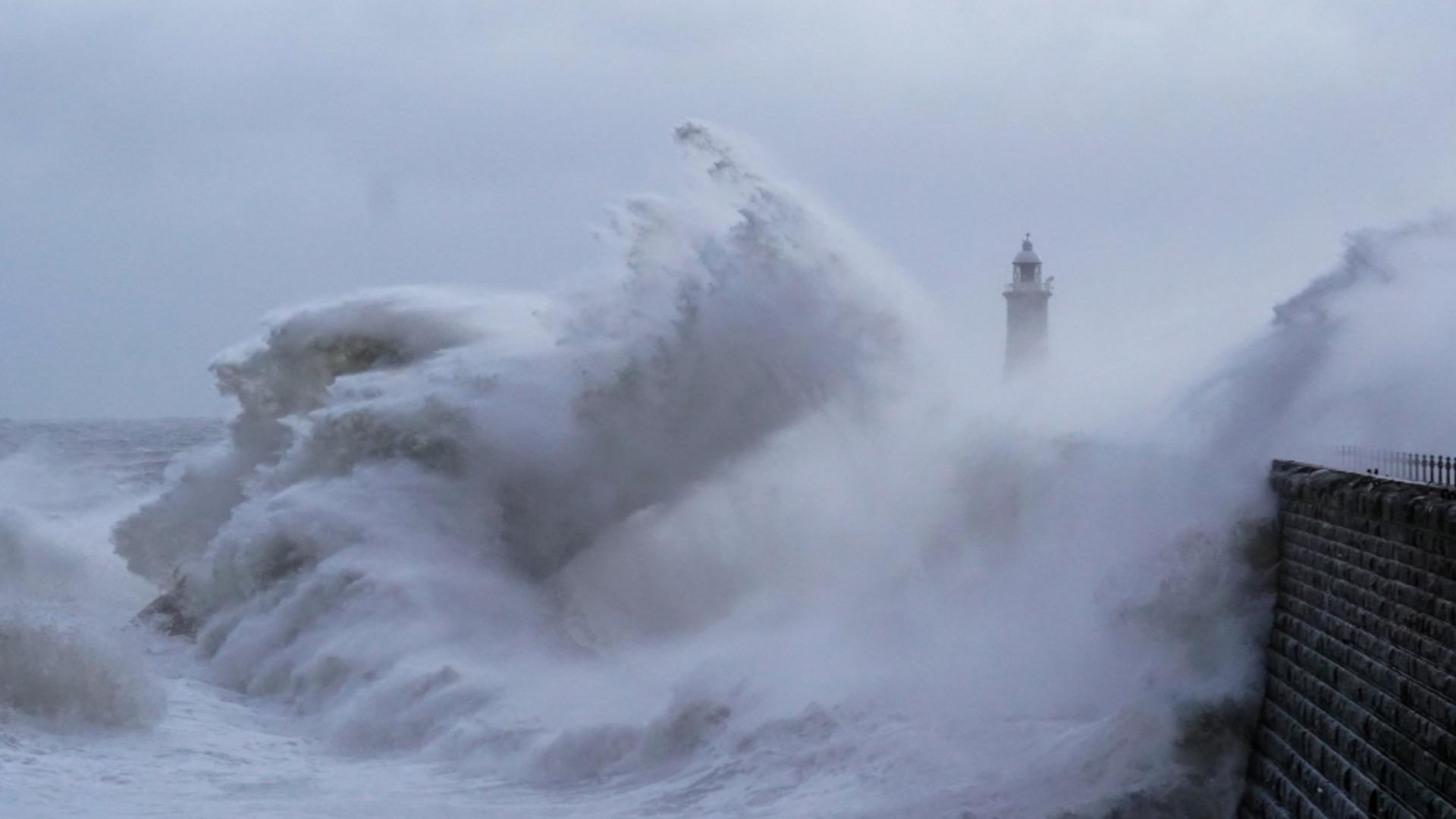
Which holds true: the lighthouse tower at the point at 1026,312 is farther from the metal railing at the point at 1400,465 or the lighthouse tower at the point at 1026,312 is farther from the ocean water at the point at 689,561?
the metal railing at the point at 1400,465

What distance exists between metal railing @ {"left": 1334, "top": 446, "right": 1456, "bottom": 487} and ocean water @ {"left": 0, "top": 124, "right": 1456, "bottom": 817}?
1.92 feet

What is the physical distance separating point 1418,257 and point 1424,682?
5975mm

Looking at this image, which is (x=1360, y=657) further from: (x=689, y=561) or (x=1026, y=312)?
(x=1026, y=312)

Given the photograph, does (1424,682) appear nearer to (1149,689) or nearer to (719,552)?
(1149,689)

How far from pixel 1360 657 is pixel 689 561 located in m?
10.0

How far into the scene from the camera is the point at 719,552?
55.5 ft

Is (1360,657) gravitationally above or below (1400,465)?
below

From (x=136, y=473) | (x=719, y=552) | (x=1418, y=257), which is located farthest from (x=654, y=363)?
(x=136, y=473)

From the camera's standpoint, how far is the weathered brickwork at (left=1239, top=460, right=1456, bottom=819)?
6.51 meters

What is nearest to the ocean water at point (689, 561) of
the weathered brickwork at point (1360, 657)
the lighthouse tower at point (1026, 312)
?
the weathered brickwork at point (1360, 657)

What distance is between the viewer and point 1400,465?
937cm

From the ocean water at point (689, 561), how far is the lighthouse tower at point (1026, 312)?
10.9 metres

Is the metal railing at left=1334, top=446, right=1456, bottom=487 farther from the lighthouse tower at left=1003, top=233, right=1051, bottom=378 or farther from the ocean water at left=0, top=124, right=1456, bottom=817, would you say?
the lighthouse tower at left=1003, top=233, right=1051, bottom=378

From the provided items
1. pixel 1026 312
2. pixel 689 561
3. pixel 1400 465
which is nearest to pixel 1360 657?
pixel 1400 465
